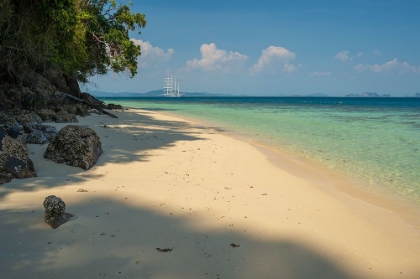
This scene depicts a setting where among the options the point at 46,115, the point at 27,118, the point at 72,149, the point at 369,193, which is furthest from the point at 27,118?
the point at 369,193

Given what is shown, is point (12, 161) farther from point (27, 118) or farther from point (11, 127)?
point (27, 118)

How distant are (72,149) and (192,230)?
3458 mm

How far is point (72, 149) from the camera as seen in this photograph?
6164mm

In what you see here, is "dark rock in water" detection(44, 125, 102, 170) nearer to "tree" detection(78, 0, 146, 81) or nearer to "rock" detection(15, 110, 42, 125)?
"rock" detection(15, 110, 42, 125)

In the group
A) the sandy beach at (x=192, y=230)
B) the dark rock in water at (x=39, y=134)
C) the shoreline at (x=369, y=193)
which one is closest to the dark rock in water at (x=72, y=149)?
the sandy beach at (x=192, y=230)

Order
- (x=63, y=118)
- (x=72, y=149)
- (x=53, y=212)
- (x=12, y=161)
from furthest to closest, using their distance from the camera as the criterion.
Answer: (x=63, y=118)
(x=72, y=149)
(x=12, y=161)
(x=53, y=212)

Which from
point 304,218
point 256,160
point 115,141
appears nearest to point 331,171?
point 256,160

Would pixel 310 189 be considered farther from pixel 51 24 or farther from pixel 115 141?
pixel 51 24

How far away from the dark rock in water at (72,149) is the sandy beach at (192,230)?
0.17 m

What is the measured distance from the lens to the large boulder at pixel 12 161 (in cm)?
476

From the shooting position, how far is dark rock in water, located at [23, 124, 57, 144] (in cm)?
741

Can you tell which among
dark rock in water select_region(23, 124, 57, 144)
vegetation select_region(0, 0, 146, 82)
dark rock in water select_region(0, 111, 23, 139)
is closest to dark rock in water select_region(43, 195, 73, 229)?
dark rock in water select_region(0, 111, 23, 139)

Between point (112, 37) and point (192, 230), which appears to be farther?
point (112, 37)

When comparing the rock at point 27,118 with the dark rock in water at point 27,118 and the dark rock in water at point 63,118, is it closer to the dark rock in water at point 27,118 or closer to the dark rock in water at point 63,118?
the dark rock in water at point 27,118
